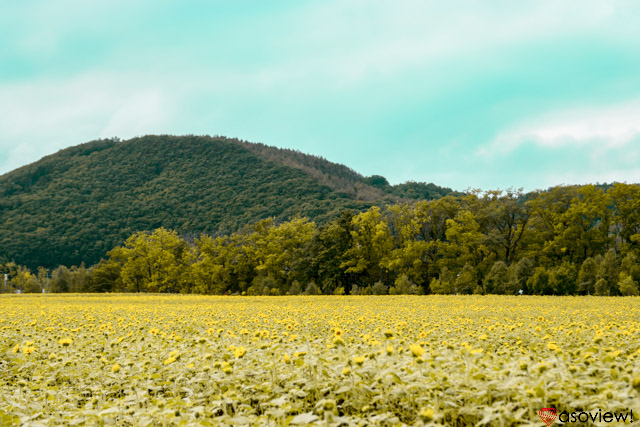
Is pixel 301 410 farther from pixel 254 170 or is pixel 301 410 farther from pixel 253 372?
pixel 254 170

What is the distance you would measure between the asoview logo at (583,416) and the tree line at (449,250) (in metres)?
30.4

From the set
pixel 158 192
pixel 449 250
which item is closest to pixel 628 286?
pixel 449 250

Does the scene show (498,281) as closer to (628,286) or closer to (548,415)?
(628,286)

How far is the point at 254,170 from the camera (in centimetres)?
11662

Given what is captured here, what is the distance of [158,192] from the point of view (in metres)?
112

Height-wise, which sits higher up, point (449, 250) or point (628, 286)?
point (449, 250)

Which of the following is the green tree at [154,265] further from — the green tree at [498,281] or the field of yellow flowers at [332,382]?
the field of yellow flowers at [332,382]

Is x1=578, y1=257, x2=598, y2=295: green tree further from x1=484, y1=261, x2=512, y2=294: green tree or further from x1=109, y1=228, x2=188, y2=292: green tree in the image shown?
x1=109, y1=228, x2=188, y2=292: green tree

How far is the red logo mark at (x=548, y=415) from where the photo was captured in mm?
3378

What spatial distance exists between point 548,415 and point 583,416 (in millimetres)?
226

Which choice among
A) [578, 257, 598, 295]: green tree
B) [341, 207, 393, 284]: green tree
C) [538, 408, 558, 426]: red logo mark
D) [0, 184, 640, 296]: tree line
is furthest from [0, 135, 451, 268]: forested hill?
[538, 408, 558, 426]: red logo mark

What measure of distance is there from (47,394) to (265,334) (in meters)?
2.32

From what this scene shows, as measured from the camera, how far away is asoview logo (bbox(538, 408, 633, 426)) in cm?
306

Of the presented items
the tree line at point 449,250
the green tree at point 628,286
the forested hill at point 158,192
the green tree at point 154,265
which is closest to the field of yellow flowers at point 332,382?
the green tree at point 628,286
